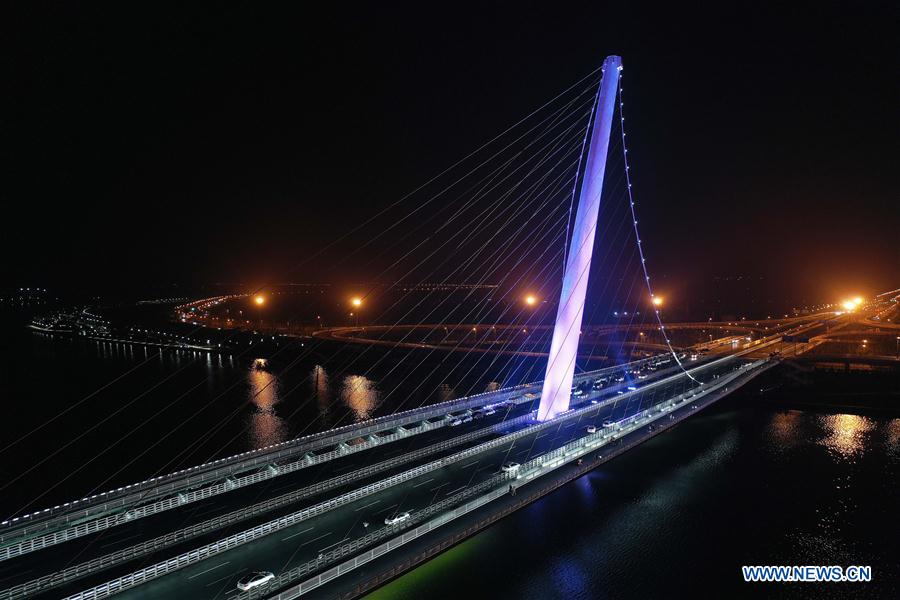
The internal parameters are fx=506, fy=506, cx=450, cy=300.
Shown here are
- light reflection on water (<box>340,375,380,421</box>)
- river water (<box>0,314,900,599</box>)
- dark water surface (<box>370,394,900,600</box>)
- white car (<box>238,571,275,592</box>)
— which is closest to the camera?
white car (<box>238,571,275,592</box>)

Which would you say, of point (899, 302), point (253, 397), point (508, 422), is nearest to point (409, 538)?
point (508, 422)

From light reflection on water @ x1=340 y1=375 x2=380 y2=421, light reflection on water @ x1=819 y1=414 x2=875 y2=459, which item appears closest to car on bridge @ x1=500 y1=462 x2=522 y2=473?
light reflection on water @ x1=340 y1=375 x2=380 y2=421

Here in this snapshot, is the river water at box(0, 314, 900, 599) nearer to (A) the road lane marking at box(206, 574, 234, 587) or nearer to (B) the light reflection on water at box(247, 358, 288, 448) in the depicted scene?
Result: (B) the light reflection on water at box(247, 358, 288, 448)

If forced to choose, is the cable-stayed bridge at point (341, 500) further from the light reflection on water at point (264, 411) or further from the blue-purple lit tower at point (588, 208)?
the light reflection on water at point (264, 411)

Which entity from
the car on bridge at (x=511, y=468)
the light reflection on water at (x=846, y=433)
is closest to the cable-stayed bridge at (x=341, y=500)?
the car on bridge at (x=511, y=468)

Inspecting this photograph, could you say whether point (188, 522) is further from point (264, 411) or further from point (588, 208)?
point (264, 411)

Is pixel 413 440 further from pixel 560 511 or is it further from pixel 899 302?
pixel 899 302
